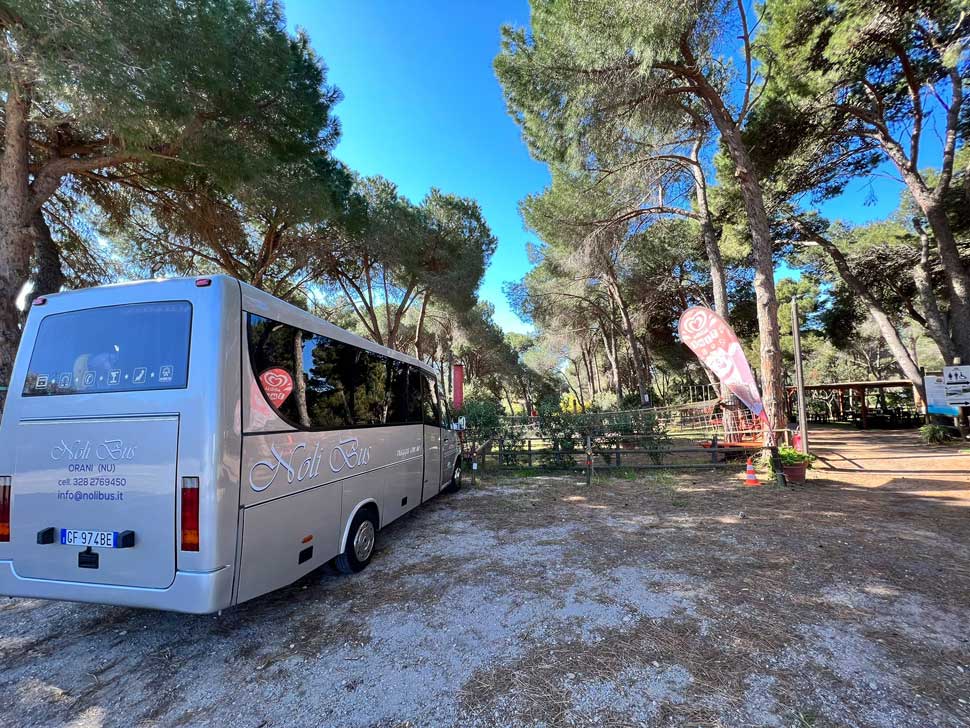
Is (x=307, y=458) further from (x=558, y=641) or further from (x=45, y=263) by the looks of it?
(x=45, y=263)

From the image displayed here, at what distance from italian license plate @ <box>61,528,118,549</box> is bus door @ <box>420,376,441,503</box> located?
3.34 m

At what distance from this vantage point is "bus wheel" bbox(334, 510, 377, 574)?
364cm

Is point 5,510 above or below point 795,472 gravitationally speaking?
above

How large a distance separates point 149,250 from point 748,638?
14167mm

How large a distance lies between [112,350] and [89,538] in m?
1.18

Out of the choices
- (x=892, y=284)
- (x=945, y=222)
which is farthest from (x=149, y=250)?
(x=892, y=284)

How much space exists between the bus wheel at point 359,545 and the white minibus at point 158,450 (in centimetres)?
63

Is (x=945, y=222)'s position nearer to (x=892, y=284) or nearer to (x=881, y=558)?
(x=892, y=284)

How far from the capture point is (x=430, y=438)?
5.73 metres

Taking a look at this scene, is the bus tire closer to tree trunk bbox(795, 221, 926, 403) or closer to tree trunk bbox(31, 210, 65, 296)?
tree trunk bbox(31, 210, 65, 296)

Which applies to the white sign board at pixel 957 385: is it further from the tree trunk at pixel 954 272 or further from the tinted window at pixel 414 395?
the tinted window at pixel 414 395

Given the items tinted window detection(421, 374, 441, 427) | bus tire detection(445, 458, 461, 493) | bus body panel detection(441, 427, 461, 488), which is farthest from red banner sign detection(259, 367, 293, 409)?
bus tire detection(445, 458, 461, 493)

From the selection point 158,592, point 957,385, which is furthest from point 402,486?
point 957,385

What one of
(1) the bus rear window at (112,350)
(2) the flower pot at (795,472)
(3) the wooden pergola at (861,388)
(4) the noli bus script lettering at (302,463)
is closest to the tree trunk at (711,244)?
(2) the flower pot at (795,472)
